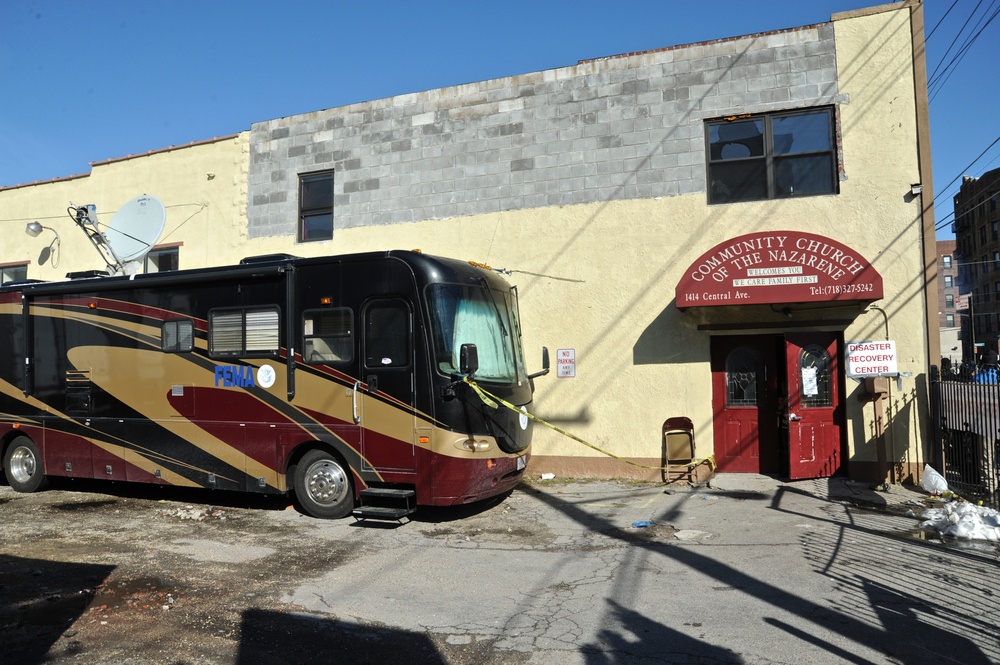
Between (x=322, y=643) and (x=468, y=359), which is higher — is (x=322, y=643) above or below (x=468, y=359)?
below

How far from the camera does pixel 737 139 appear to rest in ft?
38.5

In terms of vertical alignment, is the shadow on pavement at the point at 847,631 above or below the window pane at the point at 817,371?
below

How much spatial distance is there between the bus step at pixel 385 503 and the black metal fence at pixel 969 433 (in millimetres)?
7040

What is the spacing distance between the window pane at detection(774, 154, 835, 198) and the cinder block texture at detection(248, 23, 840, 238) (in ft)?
2.76

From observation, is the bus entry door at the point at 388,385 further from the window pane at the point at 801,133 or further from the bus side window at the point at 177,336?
the window pane at the point at 801,133

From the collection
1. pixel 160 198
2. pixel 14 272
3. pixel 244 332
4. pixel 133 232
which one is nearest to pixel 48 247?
pixel 14 272

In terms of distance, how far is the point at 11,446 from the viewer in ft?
38.8

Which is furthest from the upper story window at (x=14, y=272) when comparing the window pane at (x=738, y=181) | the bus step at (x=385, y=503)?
the window pane at (x=738, y=181)

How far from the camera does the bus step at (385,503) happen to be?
844 centimetres

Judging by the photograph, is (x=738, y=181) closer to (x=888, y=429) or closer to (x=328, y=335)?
(x=888, y=429)

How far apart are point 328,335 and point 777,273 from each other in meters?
6.36

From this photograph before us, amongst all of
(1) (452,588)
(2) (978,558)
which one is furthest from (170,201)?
(2) (978,558)

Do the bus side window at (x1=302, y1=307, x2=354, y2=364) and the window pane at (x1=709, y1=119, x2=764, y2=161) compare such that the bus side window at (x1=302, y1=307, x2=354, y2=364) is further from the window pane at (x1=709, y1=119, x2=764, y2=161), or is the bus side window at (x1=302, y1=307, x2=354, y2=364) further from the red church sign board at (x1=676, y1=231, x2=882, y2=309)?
the window pane at (x1=709, y1=119, x2=764, y2=161)

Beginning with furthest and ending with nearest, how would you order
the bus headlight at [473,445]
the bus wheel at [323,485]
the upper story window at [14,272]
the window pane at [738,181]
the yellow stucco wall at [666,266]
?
the upper story window at [14,272] → the window pane at [738,181] → the yellow stucco wall at [666,266] → the bus wheel at [323,485] → the bus headlight at [473,445]
